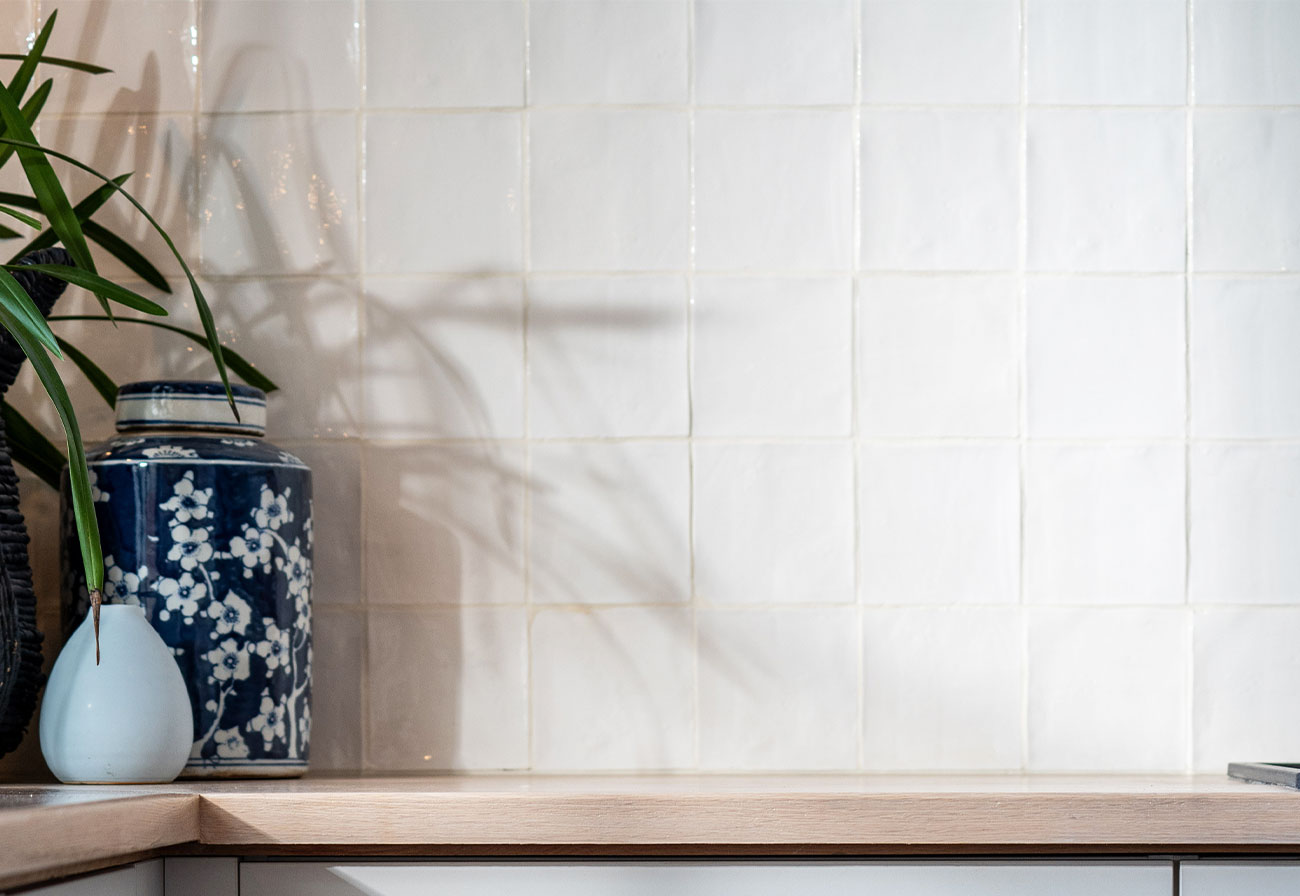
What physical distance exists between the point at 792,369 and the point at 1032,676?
37 centimetres

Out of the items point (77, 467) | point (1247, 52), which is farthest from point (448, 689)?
point (1247, 52)

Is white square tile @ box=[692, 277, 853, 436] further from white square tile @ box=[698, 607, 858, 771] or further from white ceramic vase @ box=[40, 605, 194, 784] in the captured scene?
white ceramic vase @ box=[40, 605, 194, 784]

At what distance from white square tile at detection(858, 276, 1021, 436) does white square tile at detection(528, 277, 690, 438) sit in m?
0.18

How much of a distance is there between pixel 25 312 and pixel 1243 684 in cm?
108

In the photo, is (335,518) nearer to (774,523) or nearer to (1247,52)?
(774,523)

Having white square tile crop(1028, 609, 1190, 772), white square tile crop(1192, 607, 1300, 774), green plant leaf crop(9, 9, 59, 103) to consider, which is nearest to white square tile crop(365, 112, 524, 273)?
green plant leaf crop(9, 9, 59, 103)

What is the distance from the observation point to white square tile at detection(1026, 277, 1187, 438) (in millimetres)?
1132

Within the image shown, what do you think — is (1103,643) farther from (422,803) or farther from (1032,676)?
(422,803)

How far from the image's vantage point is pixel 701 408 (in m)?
1.14

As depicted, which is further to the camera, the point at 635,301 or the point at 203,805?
the point at 635,301

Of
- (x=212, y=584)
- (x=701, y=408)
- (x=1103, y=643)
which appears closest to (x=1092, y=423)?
(x=1103, y=643)

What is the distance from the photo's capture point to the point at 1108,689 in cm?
112

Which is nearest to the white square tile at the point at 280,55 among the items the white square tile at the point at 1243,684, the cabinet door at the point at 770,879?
the cabinet door at the point at 770,879

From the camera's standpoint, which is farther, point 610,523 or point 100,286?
point 610,523
